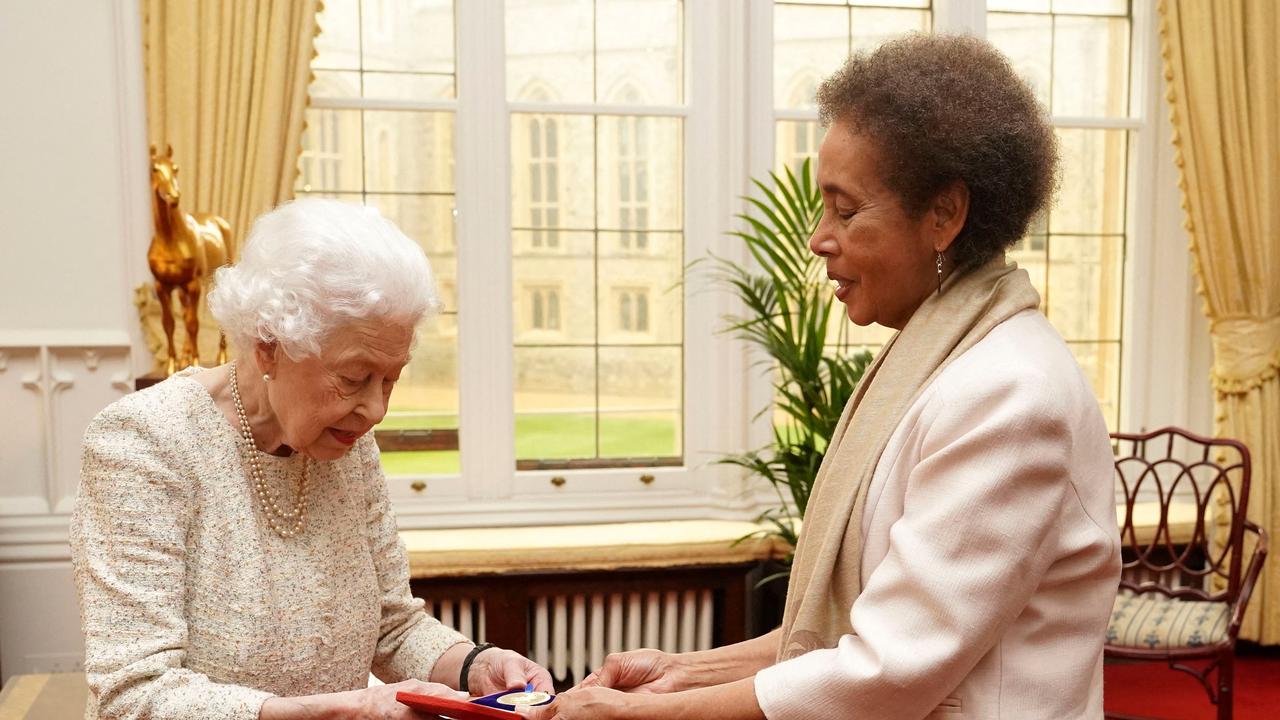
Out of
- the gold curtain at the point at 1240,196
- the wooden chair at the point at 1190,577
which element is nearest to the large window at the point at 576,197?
the gold curtain at the point at 1240,196

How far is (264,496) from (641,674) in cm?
72

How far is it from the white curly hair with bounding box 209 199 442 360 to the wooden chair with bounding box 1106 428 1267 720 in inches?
108

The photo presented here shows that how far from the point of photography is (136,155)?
3.91 m

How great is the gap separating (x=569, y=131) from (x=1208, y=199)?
8.61 ft

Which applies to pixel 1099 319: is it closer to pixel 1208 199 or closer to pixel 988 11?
pixel 1208 199

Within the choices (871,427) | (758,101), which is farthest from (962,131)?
(758,101)

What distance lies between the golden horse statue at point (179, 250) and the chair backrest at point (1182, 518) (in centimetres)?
319

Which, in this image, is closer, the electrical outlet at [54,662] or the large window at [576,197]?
the electrical outlet at [54,662]

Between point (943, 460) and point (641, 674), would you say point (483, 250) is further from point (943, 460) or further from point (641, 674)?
point (943, 460)

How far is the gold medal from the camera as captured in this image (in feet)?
5.69

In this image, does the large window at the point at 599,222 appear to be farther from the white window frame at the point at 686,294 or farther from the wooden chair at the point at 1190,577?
the wooden chair at the point at 1190,577

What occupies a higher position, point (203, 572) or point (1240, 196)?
point (1240, 196)

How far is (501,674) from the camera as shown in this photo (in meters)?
1.93

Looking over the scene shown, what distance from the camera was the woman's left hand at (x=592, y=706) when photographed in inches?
61.9
